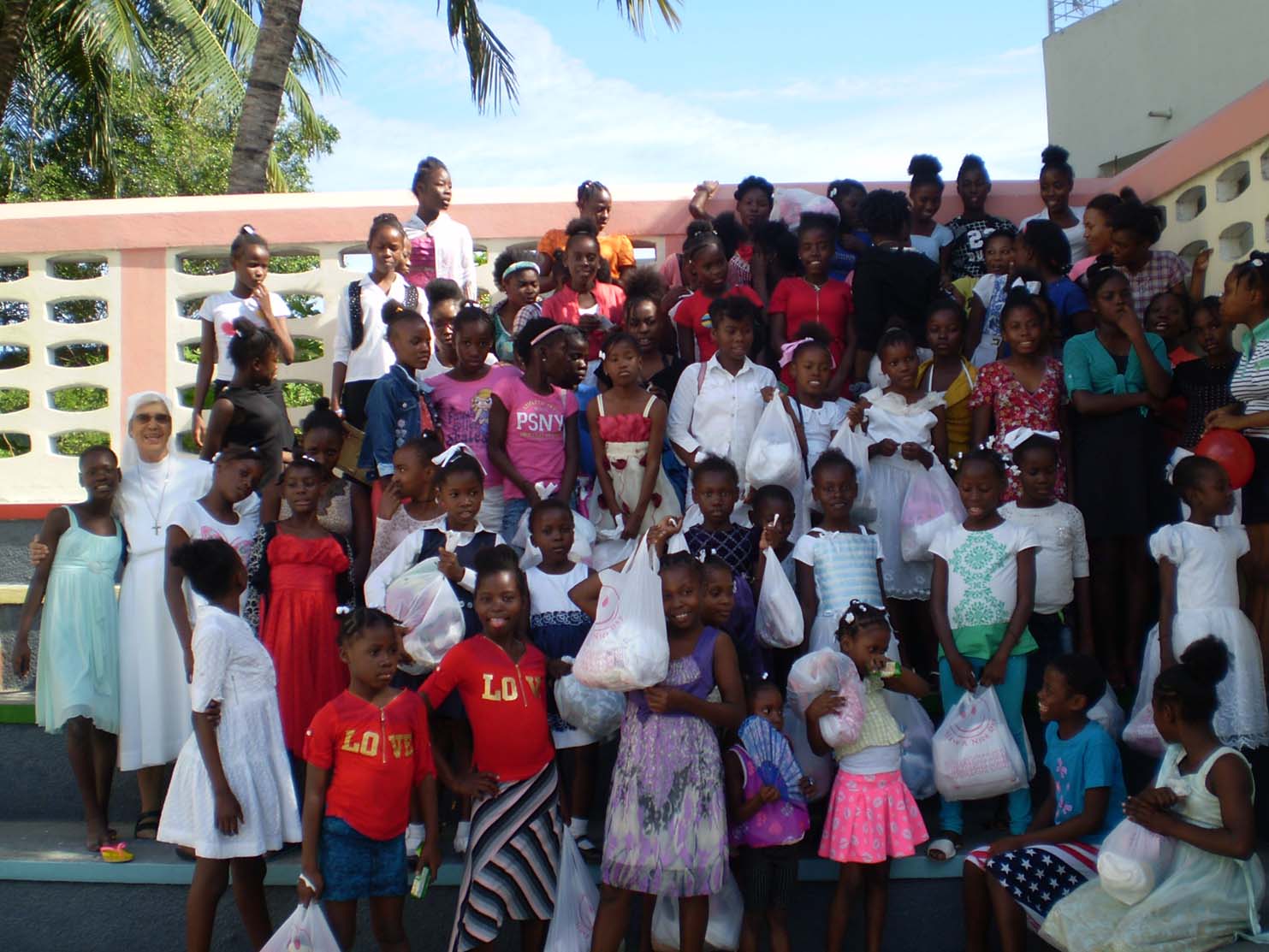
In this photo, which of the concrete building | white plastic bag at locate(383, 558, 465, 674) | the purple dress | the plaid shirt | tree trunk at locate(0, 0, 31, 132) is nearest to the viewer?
the purple dress

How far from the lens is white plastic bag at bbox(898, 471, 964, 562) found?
210 inches

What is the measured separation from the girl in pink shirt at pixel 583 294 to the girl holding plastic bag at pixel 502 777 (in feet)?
8.12

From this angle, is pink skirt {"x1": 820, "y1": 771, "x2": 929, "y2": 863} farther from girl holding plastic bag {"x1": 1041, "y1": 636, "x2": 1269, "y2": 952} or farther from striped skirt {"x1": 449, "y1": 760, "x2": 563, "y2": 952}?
striped skirt {"x1": 449, "y1": 760, "x2": 563, "y2": 952}

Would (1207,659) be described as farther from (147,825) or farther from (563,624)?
(147,825)

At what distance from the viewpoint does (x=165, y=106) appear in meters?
16.3

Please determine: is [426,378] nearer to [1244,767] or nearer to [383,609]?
[383,609]

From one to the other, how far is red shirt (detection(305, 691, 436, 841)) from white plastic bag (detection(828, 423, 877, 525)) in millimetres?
2295

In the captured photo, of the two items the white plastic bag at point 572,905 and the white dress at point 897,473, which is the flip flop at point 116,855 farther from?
the white dress at point 897,473

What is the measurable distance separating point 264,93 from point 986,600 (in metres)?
7.35

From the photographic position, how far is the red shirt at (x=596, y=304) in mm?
6574

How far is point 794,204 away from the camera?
7.22m

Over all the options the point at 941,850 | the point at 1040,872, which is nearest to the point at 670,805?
the point at 941,850

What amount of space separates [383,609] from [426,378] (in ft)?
5.21

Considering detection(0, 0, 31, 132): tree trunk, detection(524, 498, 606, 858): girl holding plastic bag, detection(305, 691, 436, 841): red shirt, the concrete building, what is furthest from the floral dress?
detection(0, 0, 31, 132): tree trunk
